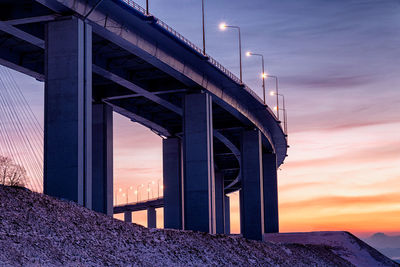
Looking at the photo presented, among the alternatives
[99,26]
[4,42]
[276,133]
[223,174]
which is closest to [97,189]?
[4,42]

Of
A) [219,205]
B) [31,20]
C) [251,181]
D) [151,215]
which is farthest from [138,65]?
[151,215]

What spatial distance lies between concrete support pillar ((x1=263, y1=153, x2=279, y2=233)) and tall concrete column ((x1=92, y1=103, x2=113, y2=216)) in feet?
113

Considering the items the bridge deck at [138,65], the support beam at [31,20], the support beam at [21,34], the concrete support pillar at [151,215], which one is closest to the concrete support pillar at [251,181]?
the bridge deck at [138,65]

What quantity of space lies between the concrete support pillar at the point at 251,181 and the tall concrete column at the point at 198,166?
17.6 meters

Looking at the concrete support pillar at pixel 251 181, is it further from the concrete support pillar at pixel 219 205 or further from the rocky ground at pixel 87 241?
the concrete support pillar at pixel 219 205

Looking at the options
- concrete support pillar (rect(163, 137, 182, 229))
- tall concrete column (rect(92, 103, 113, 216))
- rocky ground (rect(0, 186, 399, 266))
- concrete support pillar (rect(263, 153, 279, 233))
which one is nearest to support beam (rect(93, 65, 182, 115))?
tall concrete column (rect(92, 103, 113, 216))

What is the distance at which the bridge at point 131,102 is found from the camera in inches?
1330

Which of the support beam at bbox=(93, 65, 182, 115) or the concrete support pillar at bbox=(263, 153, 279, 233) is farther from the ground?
the support beam at bbox=(93, 65, 182, 115)

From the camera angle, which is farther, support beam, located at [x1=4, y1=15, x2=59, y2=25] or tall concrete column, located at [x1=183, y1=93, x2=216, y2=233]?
tall concrete column, located at [x1=183, y1=93, x2=216, y2=233]

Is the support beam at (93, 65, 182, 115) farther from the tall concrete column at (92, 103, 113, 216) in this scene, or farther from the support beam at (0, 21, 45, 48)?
the support beam at (0, 21, 45, 48)

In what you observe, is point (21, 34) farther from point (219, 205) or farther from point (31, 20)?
point (219, 205)

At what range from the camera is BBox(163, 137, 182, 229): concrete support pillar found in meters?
71.7

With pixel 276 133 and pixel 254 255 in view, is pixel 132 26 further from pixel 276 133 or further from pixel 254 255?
pixel 276 133

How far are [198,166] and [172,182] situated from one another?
69.5 feet
